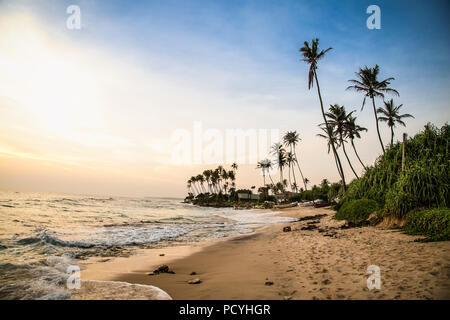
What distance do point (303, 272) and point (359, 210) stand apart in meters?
11.2

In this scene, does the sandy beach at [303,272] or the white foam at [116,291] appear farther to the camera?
the white foam at [116,291]

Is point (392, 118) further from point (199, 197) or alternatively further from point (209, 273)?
point (199, 197)

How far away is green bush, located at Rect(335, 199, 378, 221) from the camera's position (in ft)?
43.7

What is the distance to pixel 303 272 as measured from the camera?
539 centimetres

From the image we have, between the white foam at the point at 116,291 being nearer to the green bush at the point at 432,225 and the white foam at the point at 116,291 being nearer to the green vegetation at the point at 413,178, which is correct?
the green bush at the point at 432,225

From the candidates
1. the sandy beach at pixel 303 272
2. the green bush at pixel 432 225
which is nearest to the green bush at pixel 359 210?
the green bush at pixel 432 225

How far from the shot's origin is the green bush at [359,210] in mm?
13316

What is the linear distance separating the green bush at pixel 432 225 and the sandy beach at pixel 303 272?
1.66ft

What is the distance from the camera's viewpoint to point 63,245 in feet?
32.8

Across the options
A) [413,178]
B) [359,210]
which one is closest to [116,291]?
[413,178]

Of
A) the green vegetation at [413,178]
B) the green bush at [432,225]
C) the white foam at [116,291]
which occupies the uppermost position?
the green vegetation at [413,178]

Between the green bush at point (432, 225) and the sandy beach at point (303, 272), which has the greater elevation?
the green bush at point (432, 225)

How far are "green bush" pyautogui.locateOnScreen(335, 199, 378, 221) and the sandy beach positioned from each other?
4973 mm

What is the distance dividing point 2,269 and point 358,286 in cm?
1004
